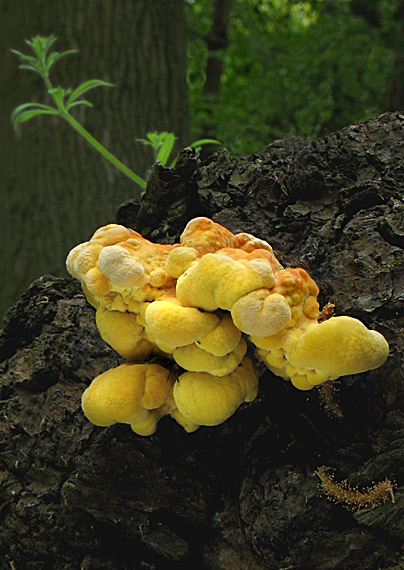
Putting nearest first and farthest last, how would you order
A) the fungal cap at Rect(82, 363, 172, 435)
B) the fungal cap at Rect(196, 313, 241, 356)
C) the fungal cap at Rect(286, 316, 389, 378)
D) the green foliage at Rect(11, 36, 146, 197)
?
the fungal cap at Rect(286, 316, 389, 378), the fungal cap at Rect(196, 313, 241, 356), the fungal cap at Rect(82, 363, 172, 435), the green foliage at Rect(11, 36, 146, 197)

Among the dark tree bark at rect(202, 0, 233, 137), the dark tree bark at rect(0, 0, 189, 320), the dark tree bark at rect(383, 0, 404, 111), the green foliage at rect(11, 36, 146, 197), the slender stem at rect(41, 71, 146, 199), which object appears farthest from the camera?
the dark tree bark at rect(202, 0, 233, 137)

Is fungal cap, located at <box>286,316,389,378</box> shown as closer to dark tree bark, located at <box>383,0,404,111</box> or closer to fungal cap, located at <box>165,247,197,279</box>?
fungal cap, located at <box>165,247,197,279</box>

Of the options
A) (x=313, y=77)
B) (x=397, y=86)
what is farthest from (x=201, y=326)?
(x=313, y=77)

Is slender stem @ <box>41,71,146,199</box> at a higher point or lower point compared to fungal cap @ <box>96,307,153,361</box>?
higher

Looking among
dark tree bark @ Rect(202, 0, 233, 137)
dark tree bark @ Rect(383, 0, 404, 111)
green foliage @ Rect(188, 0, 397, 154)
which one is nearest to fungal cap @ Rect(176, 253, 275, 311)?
dark tree bark @ Rect(383, 0, 404, 111)

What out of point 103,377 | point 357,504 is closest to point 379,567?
point 357,504

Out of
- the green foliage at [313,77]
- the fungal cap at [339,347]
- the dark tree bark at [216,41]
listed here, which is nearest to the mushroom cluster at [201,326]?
the fungal cap at [339,347]

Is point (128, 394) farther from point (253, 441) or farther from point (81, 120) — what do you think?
point (81, 120)

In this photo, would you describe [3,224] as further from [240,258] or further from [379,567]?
[379,567]
